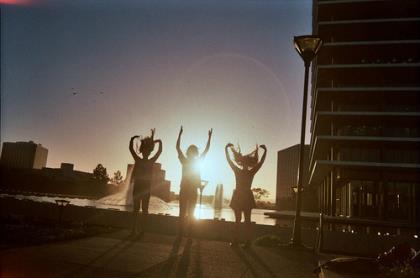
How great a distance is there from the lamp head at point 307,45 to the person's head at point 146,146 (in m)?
4.84

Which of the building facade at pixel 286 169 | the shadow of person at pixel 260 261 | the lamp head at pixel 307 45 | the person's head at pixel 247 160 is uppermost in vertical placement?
the building facade at pixel 286 169

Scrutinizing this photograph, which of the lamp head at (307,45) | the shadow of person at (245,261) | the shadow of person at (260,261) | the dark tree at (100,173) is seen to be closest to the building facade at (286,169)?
the dark tree at (100,173)

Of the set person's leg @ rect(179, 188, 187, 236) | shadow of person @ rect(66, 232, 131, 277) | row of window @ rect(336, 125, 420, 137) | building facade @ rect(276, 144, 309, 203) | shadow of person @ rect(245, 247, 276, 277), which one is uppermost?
building facade @ rect(276, 144, 309, 203)

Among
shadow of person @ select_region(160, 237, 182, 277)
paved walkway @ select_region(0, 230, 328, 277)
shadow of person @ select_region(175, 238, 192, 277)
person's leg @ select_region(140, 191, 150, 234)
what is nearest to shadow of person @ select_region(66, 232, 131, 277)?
paved walkway @ select_region(0, 230, 328, 277)

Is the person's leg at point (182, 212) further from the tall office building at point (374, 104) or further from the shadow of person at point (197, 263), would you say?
the tall office building at point (374, 104)

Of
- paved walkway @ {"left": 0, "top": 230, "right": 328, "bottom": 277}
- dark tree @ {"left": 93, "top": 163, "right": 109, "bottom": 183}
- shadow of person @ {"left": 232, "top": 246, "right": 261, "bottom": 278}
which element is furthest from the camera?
dark tree @ {"left": 93, "top": 163, "right": 109, "bottom": 183}

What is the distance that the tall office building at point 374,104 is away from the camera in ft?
107

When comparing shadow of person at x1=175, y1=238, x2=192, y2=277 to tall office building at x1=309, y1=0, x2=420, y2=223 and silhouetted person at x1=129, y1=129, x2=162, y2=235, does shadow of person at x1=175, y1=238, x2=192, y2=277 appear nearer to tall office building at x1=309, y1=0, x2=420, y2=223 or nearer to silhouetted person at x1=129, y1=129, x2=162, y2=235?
silhouetted person at x1=129, y1=129, x2=162, y2=235

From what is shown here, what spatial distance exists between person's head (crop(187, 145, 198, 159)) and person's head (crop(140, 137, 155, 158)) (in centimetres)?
103

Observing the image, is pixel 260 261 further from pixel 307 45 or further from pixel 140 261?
pixel 307 45

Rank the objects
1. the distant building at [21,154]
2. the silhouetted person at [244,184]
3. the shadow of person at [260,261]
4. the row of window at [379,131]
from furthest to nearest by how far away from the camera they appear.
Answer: the distant building at [21,154]
the row of window at [379,131]
the silhouetted person at [244,184]
the shadow of person at [260,261]

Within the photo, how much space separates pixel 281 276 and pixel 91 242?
3.65 m

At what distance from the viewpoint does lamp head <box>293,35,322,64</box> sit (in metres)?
9.88

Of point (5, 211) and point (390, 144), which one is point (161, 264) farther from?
point (390, 144)
